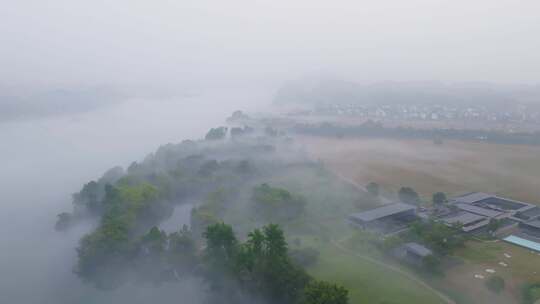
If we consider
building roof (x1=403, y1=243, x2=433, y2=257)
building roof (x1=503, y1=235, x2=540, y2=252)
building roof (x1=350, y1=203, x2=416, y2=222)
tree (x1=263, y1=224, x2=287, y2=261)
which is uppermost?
tree (x1=263, y1=224, x2=287, y2=261)

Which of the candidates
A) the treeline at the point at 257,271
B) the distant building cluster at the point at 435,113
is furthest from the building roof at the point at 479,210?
the distant building cluster at the point at 435,113

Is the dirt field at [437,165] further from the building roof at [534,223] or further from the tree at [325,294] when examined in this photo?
the tree at [325,294]

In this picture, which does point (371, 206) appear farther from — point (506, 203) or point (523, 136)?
point (523, 136)

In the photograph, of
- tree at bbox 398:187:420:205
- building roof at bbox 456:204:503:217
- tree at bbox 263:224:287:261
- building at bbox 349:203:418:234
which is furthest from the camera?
tree at bbox 398:187:420:205

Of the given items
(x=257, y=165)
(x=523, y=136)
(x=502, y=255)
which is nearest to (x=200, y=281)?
(x=502, y=255)

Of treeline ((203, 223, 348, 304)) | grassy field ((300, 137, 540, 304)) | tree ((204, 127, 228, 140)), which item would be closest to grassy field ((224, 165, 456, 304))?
grassy field ((300, 137, 540, 304))

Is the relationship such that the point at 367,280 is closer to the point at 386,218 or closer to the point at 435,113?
the point at 386,218

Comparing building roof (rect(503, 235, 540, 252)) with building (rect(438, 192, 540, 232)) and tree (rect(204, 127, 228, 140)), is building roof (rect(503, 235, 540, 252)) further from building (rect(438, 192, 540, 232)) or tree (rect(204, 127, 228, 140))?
tree (rect(204, 127, 228, 140))
